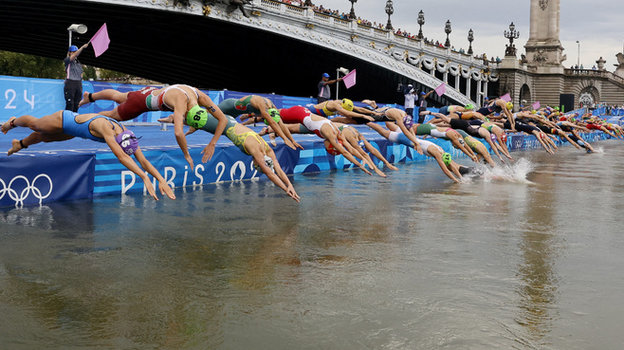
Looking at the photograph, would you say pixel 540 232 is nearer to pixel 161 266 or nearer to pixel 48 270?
pixel 161 266

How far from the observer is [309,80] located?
81.7 metres

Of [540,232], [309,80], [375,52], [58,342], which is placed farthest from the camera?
[309,80]

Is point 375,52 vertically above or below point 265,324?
above

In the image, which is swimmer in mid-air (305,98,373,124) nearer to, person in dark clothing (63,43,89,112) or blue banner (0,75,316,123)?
person in dark clothing (63,43,89,112)

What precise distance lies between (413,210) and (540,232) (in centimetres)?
325

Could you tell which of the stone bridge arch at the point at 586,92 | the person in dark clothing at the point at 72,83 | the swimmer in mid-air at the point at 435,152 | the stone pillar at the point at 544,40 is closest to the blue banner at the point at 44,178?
the person in dark clothing at the point at 72,83

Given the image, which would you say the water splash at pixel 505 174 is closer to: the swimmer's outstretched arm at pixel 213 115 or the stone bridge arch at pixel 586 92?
the swimmer's outstretched arm at pixel 213 115

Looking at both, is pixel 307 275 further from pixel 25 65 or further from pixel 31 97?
pixel 25 65

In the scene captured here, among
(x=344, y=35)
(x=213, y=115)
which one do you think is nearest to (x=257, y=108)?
(x=213, y=115)

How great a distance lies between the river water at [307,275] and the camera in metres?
6.29

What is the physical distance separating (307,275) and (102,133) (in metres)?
5.37

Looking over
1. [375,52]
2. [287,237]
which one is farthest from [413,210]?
[375,52]

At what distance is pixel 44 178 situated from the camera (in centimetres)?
1375

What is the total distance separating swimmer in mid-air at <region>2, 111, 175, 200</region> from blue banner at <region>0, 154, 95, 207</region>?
0.79 m
